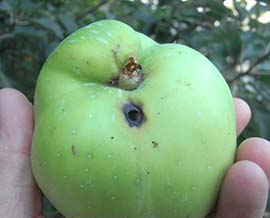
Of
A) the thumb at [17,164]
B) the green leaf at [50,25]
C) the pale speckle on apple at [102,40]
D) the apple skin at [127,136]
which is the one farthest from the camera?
the green leaf at [50,25]

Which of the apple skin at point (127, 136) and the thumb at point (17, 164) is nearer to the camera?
the apple skin at point (127, 136)

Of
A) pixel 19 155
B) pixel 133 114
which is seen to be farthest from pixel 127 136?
pixel 19 155

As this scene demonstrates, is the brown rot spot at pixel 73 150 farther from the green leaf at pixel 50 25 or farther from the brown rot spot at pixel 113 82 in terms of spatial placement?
the green leaf at pixel 50 25

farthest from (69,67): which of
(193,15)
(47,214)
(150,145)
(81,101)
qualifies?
(193,15)

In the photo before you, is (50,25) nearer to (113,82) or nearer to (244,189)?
(113,82)

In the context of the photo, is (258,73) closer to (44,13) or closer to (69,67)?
(44,13)

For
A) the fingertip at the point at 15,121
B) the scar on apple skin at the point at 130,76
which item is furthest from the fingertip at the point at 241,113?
the fingertip at the point at 15,121
